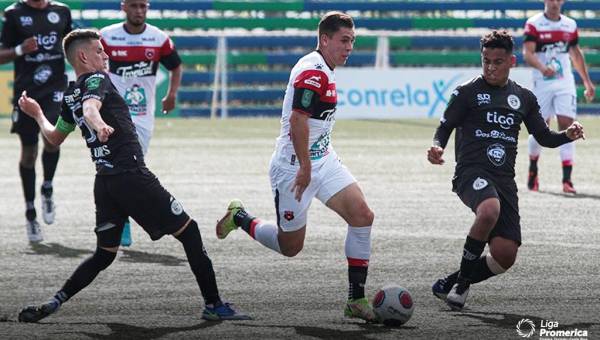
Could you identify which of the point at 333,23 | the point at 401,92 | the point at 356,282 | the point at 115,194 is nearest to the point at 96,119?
the point at 115,194

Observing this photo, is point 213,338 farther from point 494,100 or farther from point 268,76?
point 268,76

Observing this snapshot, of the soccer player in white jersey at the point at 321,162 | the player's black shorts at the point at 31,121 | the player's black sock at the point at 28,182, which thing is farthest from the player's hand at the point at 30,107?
the player's black shorts at the point at 31,121

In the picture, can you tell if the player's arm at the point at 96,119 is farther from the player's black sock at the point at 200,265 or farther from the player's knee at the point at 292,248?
the player's knee at the point at 292,248

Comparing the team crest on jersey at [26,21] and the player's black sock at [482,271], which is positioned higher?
the team crest on jersey at [26,21]

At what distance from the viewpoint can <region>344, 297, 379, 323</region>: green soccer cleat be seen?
7.26 m

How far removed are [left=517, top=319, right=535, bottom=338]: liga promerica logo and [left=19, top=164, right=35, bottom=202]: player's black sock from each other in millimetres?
5470

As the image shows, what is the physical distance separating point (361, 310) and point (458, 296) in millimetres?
672

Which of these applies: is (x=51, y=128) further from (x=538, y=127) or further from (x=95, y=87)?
(x=538, y=127)

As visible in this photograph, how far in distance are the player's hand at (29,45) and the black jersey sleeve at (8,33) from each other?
54 cm

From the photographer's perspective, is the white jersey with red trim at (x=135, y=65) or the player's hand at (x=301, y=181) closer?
the player's hand at (x=301, y=181)

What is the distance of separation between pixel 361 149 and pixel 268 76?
12.2 meters

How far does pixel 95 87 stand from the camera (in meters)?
7.31

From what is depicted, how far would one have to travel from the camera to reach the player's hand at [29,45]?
36.1 ft

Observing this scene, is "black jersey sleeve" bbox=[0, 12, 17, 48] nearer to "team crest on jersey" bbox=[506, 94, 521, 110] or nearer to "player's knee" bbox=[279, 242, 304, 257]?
"player's knee" bbox=[279, 242, 304, 257]
